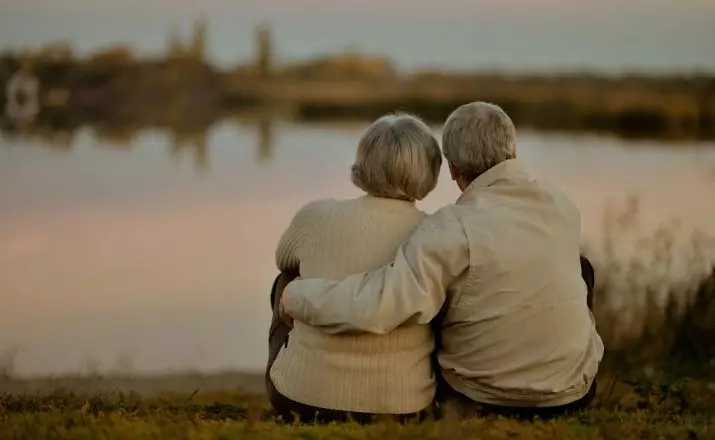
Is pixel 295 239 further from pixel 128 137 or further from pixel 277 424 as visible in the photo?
pixel 128 137

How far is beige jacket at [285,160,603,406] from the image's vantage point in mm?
3982

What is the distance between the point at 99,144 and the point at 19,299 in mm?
10998

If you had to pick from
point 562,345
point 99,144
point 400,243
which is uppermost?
point 400,243

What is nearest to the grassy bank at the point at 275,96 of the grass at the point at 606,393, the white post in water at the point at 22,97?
the white post in water at the point at 22,97

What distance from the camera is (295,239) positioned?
13.9ft

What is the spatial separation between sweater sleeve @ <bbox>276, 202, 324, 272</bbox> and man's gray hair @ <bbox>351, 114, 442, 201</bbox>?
17 cm

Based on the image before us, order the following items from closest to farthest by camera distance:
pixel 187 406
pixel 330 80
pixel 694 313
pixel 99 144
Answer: pixel 187 406, pixel 694 313, pixel 99 144, pixel 330 80

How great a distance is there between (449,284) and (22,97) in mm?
19556

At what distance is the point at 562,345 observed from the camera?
4184 millimetres

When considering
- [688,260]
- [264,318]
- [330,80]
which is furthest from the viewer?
[330,80]

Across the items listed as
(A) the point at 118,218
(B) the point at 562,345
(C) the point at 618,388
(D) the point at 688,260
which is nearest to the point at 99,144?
(A) the point at 118,218

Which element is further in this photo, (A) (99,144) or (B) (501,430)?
(A) (99,144)

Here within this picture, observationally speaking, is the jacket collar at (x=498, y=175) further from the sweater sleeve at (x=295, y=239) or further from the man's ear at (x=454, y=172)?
the sweater sleeve at (x=295, y=239)

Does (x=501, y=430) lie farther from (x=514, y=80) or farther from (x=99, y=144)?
(x=514, y=80)
